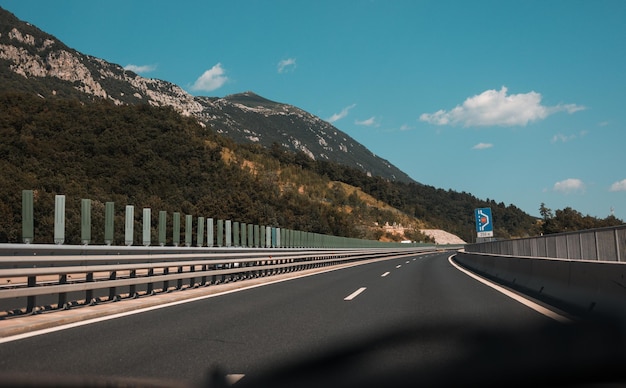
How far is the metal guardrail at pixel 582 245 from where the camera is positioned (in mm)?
11469

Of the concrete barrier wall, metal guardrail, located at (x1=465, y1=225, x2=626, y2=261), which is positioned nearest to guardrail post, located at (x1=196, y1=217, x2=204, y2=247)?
the concrete barrier wall

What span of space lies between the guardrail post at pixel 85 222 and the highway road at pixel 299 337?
2.25 meters

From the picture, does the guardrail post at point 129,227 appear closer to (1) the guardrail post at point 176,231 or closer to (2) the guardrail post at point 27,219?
(1) the guardrail post at point 176,231

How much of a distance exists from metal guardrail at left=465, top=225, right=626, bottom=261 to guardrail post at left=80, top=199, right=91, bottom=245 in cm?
1047

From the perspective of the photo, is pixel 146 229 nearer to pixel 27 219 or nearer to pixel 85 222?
pixel 85 222

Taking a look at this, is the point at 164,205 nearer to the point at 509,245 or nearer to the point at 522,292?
the point at 509,245

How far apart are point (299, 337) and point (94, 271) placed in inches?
170

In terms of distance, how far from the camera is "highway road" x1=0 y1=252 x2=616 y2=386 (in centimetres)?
287

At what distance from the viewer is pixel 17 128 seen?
79.5m

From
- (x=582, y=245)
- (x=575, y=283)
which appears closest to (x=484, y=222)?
(x=582, y=245)

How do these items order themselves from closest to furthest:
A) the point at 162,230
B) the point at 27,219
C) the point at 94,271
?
the point at 27,219 < the point at 94,271 < the point at 162,230

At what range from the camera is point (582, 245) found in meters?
13.8

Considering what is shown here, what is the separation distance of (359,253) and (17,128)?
60844mm

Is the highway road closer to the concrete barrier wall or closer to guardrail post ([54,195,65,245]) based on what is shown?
the concrete barrier wall
